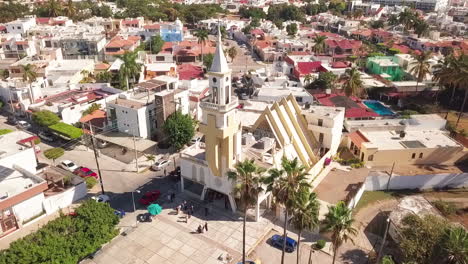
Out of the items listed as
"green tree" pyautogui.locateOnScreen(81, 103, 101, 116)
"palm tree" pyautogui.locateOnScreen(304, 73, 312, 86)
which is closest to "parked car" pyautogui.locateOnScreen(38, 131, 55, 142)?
"green tree" pyautogui.locateOnScreen(81, 103, 101, 116)

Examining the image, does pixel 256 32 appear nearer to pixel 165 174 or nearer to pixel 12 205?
pixel 165 174

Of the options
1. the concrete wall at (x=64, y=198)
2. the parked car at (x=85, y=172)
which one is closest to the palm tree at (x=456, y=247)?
the concrete wall at (x=64, y=198)

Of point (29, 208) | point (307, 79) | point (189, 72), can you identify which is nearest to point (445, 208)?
point (307, 79)

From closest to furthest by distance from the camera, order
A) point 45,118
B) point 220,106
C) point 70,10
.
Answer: point 220,106, point 45,118, point 70,10

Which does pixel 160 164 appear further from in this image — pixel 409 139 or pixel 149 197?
pixel 409 139

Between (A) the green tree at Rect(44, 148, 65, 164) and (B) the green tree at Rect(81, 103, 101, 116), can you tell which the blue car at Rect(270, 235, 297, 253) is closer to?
(A) the green tree at Rect(44, 148, 65, 164)

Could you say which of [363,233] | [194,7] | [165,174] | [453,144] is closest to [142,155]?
[165,174]
